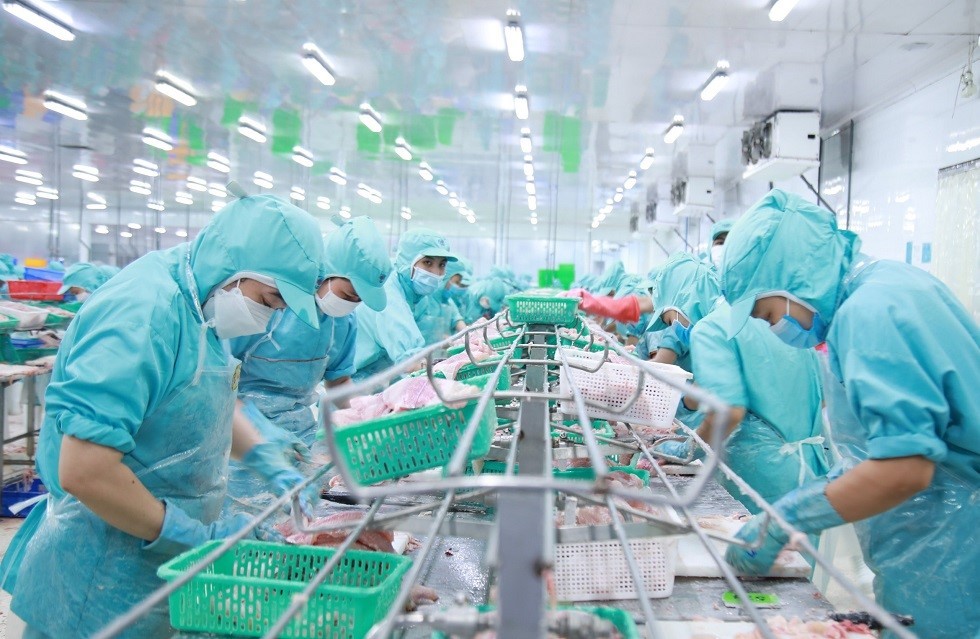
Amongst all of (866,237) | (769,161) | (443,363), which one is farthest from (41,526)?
(866,237)

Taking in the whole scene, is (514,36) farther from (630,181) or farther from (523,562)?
(630,181)

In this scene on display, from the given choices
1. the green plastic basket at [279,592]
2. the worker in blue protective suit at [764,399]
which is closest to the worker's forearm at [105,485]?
the green plastic basket at [279,592]

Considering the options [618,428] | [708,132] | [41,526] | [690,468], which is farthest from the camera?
[708,132]

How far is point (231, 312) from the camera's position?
6.43 ft

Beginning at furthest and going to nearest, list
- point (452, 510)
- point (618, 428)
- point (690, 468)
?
point (690, 468) < point (618, 428) < point (452, 510)

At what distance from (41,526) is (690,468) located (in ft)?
8.67

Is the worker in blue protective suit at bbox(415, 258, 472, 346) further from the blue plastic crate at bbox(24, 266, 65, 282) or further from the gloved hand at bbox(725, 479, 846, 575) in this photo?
the blue plastic crate at bbox(24, 266, 65, 282)

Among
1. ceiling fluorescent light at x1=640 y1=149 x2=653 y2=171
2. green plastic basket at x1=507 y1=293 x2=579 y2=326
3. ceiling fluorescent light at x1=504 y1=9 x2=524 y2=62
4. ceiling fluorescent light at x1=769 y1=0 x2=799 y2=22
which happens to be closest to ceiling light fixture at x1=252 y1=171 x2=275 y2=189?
ceiling fluorescent light at x1=640 y1=149 x2=653 y2=171

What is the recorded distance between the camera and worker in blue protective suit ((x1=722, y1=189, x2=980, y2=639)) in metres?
1.65

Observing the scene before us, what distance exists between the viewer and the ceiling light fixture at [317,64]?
6590mm

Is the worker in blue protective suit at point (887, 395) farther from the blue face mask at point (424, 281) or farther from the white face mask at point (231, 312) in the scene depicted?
the blue face mask at point (424, 281)

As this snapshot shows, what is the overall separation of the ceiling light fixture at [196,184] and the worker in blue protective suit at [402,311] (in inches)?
466

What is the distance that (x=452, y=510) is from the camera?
7.52ft

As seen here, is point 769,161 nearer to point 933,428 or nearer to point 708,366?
point 708,366
